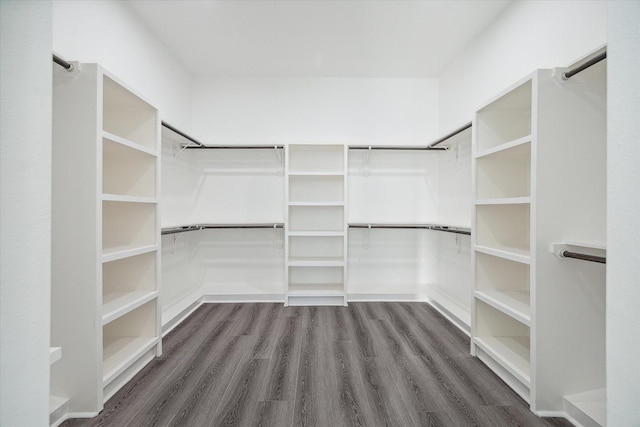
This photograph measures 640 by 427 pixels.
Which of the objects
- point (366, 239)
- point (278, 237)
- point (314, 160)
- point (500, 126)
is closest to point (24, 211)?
point (500, 126)

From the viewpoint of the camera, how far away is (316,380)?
173 cm

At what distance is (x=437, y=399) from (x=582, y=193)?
133cm

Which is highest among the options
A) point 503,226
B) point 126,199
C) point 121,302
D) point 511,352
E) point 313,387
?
point 126,199

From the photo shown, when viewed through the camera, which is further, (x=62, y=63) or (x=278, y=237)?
(x=278, y=237)

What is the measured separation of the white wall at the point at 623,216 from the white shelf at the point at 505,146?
109 cm

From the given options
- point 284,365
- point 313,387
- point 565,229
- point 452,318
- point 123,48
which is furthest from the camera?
point 452,318

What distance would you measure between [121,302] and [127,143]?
0.96 meters

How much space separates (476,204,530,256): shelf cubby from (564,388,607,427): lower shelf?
89 cm

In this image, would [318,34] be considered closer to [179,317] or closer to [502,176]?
[502,176]

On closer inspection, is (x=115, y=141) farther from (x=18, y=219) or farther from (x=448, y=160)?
(x=448, y=160)

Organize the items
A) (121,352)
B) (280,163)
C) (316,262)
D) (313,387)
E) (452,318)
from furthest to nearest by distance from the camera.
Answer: (280,163), (316,262), (452,318), (121,352), (313,387)

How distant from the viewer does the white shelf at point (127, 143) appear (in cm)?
155

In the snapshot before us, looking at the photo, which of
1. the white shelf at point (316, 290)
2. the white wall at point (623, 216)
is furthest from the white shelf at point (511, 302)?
the white shelf at point (316, 290)

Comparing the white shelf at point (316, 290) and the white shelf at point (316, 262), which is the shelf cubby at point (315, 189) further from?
the white shelf at point (316, 290)
